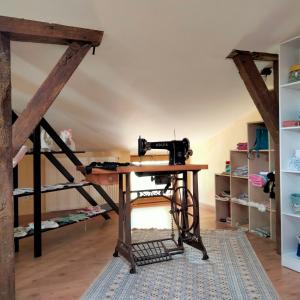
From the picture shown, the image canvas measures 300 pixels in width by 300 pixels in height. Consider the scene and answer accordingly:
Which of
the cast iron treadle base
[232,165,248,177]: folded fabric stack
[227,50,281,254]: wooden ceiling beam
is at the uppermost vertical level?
[227,50,281,254]: wooden ceiling beam

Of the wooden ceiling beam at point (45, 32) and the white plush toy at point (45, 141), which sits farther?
the white plush toy at point (45, 141)

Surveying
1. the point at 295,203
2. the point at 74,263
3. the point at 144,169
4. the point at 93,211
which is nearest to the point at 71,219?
the point at 93,211

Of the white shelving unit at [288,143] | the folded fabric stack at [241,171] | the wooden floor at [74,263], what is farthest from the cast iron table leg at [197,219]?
the folded fabric stack at [241,171]

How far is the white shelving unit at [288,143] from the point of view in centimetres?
281

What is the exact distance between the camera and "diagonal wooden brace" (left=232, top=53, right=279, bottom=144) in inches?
117

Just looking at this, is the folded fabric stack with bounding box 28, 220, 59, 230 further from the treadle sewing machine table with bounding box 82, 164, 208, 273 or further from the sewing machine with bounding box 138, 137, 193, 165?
the sewing machine with bounding box 138, 137, 193, 165

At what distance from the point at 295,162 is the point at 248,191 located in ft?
4.32

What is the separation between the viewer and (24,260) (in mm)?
3039

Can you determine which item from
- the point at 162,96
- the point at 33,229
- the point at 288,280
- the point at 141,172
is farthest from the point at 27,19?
the point at 288,280

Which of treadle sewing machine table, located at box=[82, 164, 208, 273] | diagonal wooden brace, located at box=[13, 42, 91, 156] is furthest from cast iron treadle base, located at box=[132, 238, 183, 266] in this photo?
diagonal wooden brace, located at box=[13, 42, 91, 156]

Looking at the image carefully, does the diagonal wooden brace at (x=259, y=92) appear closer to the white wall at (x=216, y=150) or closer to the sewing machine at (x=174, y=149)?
the sewing machine at (x=174, y=149)

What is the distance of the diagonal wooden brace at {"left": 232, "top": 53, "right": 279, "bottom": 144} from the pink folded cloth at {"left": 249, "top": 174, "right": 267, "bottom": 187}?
2.78ft

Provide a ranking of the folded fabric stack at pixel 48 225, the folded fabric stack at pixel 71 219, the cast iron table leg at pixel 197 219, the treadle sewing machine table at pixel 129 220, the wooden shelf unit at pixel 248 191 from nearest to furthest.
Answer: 1. the treadle sewing machine table at pixel 129 220
2. the cast iron table leg at pixel 197 219
3. the folded fabric stack at pixel 48 225
4. the folded fabric stack at pixel 71 219
5. the wooden shelf unit at pixel 248 191

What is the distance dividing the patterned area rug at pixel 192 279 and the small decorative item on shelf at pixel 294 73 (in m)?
1.73
